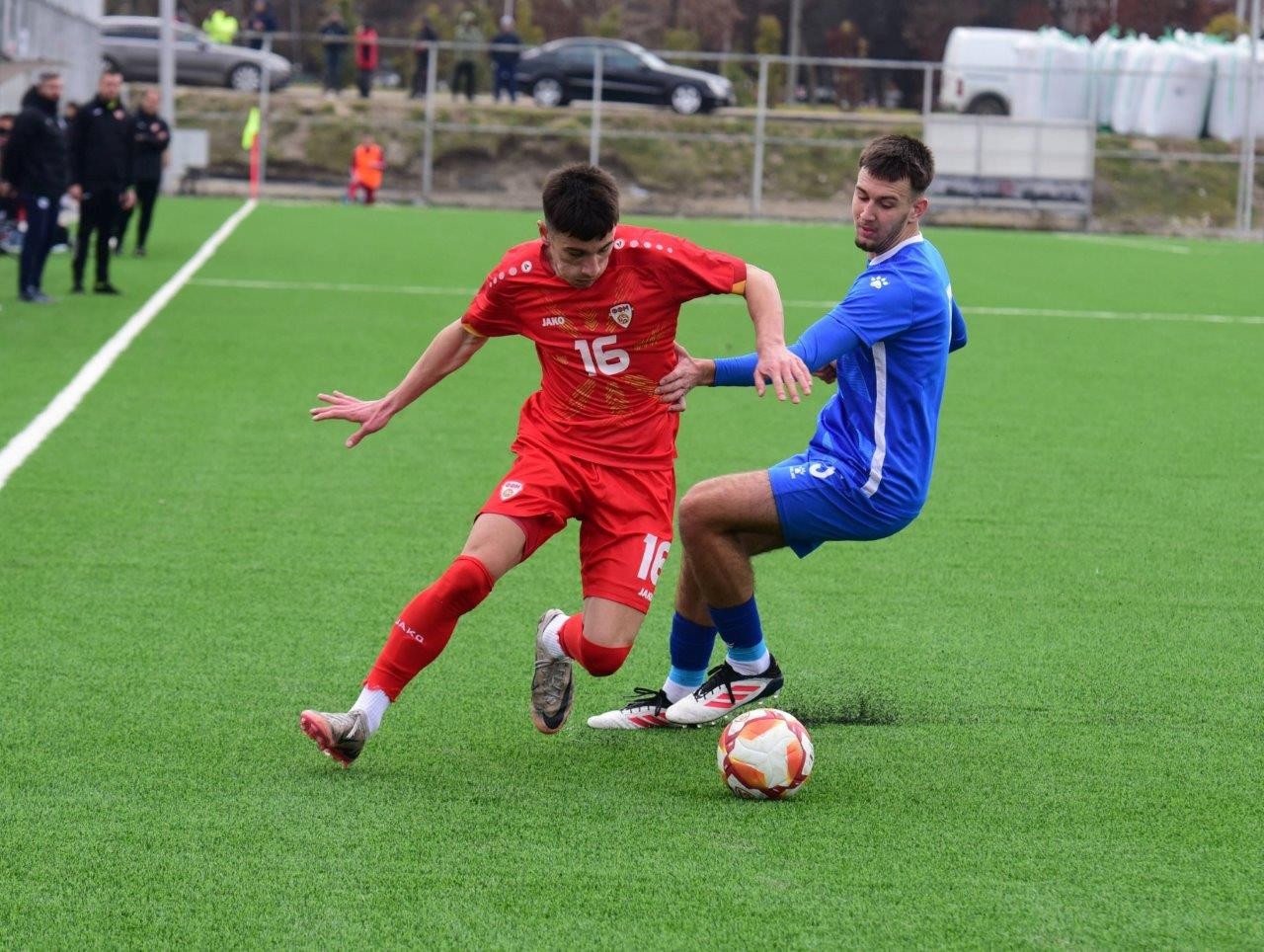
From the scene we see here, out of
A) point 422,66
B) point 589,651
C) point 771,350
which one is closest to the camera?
point 771,350

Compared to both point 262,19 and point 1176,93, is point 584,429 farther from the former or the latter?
point 262,19

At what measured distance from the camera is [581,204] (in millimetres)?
4875

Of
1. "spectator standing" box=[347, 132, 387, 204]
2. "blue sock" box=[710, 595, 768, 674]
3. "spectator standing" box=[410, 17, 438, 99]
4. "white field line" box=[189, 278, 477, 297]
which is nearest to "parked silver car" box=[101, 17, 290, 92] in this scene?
"spectator standing" box=[410, 17, 438, 99]

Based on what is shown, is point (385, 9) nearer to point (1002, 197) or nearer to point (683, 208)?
point (683, 208)

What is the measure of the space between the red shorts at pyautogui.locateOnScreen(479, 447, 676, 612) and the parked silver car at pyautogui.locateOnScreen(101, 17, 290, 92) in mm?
37393

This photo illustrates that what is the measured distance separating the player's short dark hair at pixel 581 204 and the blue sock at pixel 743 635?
1287 mm

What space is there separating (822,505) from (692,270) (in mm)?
826

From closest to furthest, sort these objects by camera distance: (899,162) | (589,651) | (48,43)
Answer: (899,162) → (589,651) → (48,43)

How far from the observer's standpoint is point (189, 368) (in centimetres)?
1281

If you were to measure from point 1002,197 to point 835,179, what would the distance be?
595cm

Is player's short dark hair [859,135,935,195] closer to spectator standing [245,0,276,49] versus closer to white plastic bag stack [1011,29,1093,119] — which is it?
white plastic bag stack [1011,29,1093,119]

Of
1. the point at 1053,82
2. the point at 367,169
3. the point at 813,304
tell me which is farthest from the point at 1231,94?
the point at 813,304

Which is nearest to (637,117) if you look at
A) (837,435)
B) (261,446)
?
(261,446)

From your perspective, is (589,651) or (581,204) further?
(589,651)
